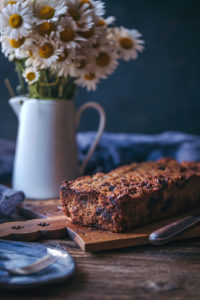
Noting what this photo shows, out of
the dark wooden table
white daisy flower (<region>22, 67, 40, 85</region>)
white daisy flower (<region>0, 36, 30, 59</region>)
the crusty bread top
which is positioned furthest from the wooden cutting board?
white daisy flower (<region>0, 36, 30, 59</region>)

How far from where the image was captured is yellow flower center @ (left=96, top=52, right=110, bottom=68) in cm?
153

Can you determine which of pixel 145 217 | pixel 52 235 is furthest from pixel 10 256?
pixel 145 217

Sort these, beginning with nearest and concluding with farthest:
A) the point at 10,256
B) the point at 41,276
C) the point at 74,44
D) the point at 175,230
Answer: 1. the point at 41,276
2. the point at 10,256
3. the point at 175,230
4. the point at 74,44

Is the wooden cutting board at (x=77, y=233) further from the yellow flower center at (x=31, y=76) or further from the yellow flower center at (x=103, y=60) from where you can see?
the yellow flower center at (x=103, y=60)

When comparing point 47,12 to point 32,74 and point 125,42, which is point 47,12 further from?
point 125,42

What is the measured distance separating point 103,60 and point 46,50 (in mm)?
291

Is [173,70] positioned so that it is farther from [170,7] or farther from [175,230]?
[175,230]

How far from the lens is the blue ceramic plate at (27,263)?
2.75 feet

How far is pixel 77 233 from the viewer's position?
1155 mm

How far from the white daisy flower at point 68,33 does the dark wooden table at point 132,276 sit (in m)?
0.74

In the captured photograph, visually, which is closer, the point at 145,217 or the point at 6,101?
the point at 145,217

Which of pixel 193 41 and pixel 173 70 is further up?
pixel 193 41

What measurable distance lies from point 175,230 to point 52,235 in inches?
16.2

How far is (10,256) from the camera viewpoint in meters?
0.96
